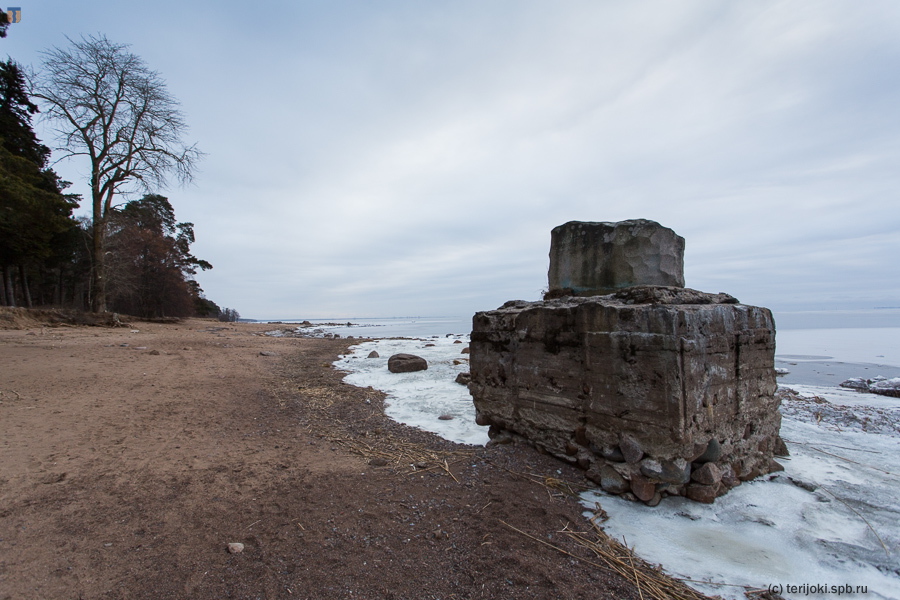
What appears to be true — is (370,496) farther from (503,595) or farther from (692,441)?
(692,441)

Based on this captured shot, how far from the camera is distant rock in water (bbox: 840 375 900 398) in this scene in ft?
27.6

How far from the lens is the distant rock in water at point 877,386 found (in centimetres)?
841

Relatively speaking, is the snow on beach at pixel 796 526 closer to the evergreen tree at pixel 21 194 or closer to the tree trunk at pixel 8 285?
the evergreen tree at pixel 21 194

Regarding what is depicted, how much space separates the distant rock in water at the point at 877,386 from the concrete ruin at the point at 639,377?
22.8ft

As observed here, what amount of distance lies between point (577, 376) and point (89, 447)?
18.1ft

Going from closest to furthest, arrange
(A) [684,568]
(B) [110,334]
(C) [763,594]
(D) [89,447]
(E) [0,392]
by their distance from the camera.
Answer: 1. (C) [763,594]
2. (A) [684,568]
3. (D) [89,447]
4. (E) [0,392]
5. (B) [110,334]

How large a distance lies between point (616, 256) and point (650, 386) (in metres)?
1.87

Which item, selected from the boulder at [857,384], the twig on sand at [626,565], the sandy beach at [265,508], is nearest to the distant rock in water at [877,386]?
the boulder at [857,384]

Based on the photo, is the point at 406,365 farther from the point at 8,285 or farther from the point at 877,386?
the point at 8,285

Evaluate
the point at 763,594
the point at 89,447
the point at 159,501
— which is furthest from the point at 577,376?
the point at 89,447

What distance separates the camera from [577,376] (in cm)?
393

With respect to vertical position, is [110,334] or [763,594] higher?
[110,334]

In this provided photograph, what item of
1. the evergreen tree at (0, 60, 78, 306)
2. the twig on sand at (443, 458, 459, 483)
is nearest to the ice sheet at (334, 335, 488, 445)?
the twig on sand at (443, 458, 459, 483)

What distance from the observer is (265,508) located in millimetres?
3344
